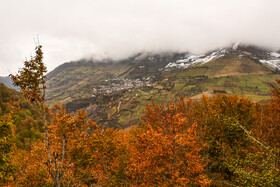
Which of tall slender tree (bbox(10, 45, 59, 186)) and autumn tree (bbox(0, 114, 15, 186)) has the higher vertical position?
tall slender tree (bbox(10, 45, 59, 186))

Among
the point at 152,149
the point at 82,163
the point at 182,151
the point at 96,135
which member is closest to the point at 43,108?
the point at 152,149

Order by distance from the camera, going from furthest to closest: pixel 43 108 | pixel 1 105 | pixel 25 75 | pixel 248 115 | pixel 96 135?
pixel 1 105, pixel 248 115, pixel 96 135, pixel 43 108, pixel 25 75

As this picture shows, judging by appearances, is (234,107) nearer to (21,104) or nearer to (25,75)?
(25,75)

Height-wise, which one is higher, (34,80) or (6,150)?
(34,80)

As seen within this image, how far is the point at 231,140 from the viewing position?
25.6 m

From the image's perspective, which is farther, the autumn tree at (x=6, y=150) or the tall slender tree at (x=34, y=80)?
the autumn tree at (x=6, y=150)

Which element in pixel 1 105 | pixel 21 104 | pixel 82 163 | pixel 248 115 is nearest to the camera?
pixel 82 163

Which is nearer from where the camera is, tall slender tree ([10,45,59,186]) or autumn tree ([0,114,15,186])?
tall slender tree ([10,45,59,186])

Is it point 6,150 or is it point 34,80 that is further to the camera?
point 6,150

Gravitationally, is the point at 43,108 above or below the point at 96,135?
above

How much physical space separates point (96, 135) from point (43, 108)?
1079 cm

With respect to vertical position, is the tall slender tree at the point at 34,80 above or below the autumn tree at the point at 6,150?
above

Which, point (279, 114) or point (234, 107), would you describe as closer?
point (279, 114)

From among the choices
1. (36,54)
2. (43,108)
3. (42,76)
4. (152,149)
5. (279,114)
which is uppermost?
(36,54)
